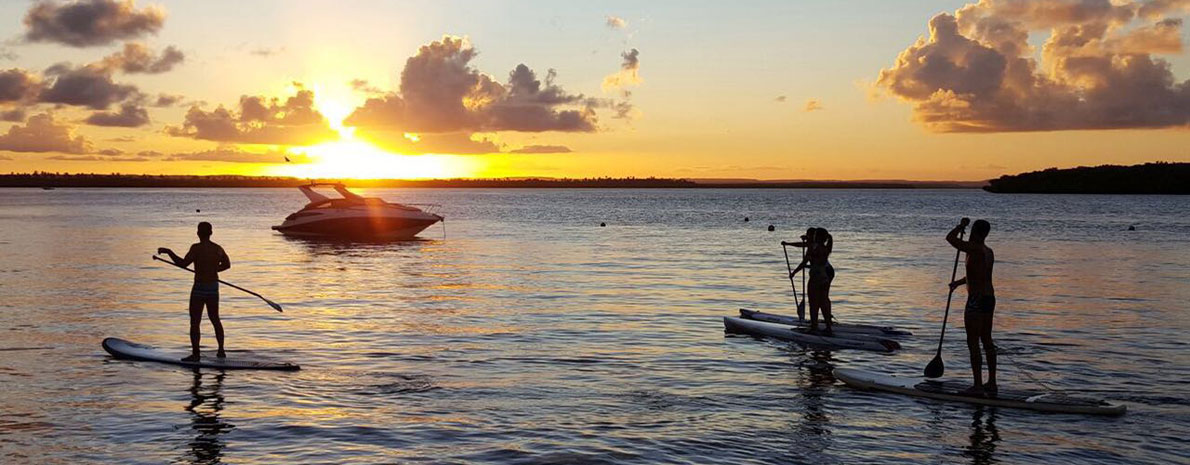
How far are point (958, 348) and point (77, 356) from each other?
15995 millimetres

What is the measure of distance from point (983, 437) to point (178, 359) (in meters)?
12.2

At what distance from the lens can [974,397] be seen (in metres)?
14.0

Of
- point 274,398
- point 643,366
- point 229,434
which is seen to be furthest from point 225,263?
point 643,366

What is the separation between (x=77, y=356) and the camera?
17.5 meters

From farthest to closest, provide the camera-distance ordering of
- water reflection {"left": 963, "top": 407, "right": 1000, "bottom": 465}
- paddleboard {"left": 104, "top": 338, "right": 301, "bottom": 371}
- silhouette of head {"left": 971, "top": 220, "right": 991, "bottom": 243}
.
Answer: paddleboard {"left": 104, "top": 338, "right": 301, "bottom": 371}, silhouette of head {"left": 971, "top": 220, "right": 991, "bottom": 243}, water reflection {"left": 963, "top": 407, "right": 1000, "bottom": 465}

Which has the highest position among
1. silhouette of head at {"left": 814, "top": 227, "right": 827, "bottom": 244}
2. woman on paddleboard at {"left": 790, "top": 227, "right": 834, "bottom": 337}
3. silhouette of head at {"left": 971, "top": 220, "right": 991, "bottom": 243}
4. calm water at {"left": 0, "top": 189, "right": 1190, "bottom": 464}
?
silhouette of head at {"left": 971, "top": 220, "right": 991, "bottom": 243}

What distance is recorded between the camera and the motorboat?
55781 millimetres

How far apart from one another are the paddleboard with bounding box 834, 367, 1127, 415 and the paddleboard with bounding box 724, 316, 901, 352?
329 cm

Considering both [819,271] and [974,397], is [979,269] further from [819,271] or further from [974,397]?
[819,271]

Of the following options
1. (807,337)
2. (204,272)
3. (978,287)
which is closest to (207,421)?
(204,272)

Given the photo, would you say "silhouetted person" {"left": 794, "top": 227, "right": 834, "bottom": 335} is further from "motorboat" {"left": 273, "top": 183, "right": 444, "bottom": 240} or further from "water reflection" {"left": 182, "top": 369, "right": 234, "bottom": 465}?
"motorboat" {"left": 273, "top": 183, "right": 444, "bottom": 240}

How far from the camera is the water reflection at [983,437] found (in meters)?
11.5

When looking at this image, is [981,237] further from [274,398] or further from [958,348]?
[274,398]

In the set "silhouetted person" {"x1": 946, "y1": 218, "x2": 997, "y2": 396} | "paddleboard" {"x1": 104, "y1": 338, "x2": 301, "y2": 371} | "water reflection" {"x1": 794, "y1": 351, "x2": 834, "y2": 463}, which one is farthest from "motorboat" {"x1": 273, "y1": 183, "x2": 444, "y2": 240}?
"silhouetted person" {"x1": 946, "y1": 218, "x2": 997, "y2": 396}
